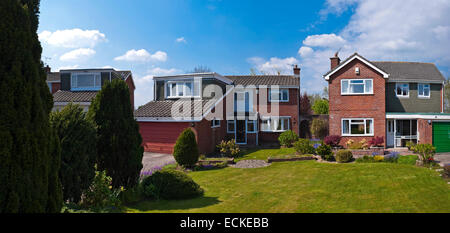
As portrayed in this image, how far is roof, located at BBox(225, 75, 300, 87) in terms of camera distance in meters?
30.7

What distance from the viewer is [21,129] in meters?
4.84

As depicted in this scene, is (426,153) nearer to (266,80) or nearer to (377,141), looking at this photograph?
(377,141)

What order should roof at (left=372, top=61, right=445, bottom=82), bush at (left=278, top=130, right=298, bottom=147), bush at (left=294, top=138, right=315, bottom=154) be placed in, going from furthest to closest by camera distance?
bush at (left=278, top=130, right=298, bottom=147)
roof at (left=372, top=61, right=445, bottom=82)
bush at (left=294, top=138, right=315, bottom=154)

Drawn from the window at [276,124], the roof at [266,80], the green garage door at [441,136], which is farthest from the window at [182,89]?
the green garage door at [441,136]

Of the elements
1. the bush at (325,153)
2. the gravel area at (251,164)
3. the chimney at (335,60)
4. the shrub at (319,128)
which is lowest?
the gravel area at (251,164)

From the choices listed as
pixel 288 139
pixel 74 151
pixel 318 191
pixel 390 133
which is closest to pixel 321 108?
pixel 390 133

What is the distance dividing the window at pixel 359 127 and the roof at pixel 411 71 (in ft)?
16.2

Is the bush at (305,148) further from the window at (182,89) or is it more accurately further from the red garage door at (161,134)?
the window at (182,89)

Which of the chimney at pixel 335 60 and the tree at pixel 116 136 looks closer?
the tree at pixel 116 136

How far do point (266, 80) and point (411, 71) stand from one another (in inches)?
575

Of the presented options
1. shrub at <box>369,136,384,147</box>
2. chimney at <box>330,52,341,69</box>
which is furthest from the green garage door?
chimney at <box>330,52,341,69</box>

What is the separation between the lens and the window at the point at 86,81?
31406 mm

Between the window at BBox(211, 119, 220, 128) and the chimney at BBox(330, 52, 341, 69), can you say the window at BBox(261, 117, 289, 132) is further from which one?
the chimney at BBox(330, 52, 341, 69)

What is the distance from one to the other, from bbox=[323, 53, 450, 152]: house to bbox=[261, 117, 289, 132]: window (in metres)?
5.52
